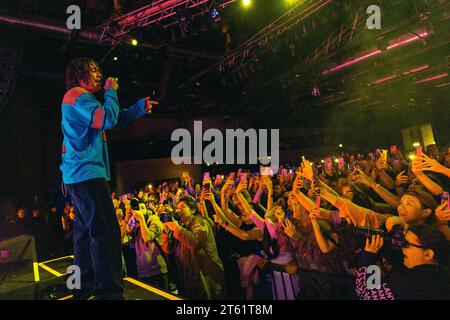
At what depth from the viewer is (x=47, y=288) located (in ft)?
8.33

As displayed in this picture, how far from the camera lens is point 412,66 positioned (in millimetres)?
9328

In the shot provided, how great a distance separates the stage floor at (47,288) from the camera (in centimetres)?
211

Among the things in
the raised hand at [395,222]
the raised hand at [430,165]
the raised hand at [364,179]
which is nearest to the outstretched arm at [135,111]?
the raised hand at [395,222]

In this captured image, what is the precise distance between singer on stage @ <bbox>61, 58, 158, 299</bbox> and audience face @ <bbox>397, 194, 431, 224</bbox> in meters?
2.37

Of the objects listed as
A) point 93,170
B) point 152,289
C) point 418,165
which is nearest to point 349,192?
point 418,165

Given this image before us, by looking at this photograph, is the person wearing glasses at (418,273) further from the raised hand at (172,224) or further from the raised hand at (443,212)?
the raised hand at (172,224)

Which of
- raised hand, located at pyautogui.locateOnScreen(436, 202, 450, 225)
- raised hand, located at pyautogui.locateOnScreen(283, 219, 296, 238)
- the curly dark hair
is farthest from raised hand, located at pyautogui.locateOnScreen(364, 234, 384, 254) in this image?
the curly dark hair

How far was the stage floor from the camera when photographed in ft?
6.91

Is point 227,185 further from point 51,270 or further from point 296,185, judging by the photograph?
point 51,270

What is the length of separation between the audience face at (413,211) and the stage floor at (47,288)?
203cm

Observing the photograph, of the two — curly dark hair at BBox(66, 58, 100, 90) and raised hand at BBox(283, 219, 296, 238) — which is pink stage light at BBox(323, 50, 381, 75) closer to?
raised hand at BBox(283, 219, 296, 238)

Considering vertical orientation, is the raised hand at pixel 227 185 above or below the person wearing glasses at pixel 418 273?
above

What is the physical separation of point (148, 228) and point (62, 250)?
3.82 meters
